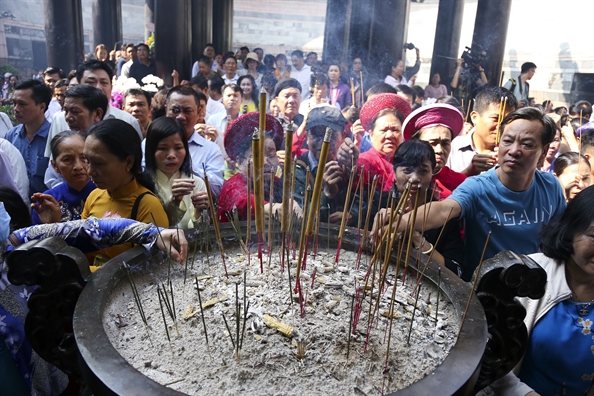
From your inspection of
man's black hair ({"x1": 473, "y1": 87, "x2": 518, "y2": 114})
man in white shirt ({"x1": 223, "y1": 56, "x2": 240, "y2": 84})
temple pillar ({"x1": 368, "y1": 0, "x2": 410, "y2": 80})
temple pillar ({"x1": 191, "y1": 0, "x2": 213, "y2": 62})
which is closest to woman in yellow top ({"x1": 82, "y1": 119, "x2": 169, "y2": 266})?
man's black hair ({"x1": 473, "y1": 87, "x2": 518, "y2": 114})

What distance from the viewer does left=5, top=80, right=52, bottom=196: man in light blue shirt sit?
3.59m

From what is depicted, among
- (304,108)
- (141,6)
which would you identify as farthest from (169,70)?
(141,6)

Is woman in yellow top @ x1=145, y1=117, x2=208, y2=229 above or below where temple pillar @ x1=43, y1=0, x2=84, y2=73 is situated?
below

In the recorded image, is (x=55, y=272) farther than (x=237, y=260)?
No

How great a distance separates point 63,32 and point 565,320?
1141cm

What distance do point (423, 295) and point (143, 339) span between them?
110 cm

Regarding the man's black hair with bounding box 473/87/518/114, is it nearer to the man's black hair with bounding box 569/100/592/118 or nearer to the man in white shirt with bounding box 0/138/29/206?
the man in white shirt with bounding box 0/138/29/206

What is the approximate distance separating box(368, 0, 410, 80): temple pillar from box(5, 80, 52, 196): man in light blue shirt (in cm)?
605

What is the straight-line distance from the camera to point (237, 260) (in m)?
2.09

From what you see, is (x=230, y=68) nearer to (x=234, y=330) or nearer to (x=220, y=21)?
(x=234, y=330)

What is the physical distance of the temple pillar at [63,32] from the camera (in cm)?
1010

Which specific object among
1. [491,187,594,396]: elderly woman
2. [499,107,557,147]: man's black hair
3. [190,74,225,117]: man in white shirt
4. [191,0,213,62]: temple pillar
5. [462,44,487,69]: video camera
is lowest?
[491,187,594,396]: elderly woman

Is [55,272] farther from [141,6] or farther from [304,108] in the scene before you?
[141,6]

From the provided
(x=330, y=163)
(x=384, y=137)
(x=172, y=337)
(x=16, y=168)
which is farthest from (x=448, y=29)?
(x=172, y=337)
